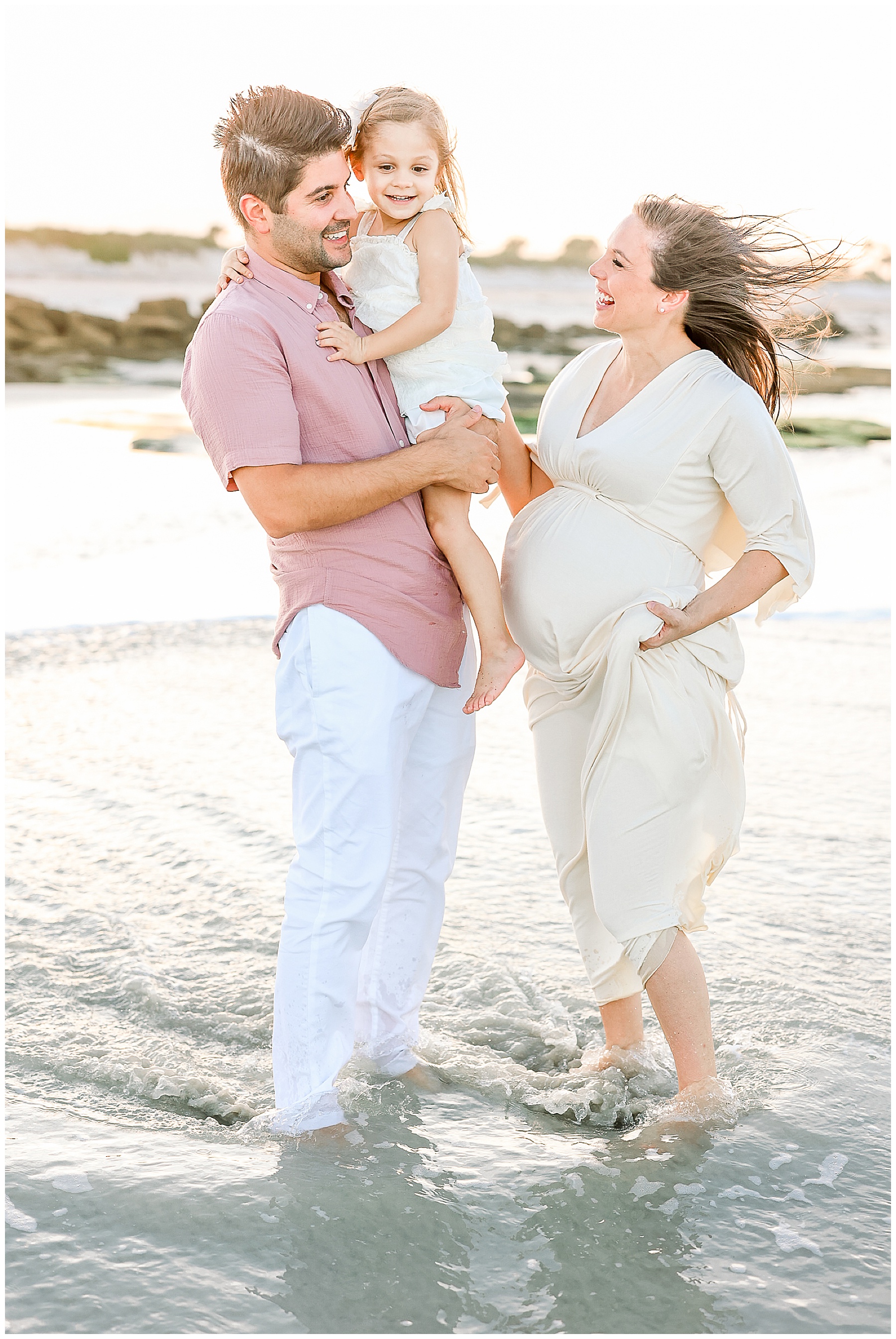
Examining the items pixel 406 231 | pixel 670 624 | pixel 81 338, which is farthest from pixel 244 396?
pixel 81 338

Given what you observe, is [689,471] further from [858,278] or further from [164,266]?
[858,278]

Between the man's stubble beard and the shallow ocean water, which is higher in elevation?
the man's stubble beard

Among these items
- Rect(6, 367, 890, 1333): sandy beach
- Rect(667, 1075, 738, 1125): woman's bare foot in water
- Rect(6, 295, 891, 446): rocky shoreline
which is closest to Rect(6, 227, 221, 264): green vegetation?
Rect(6, 295, 891, 446): rocky shoreline

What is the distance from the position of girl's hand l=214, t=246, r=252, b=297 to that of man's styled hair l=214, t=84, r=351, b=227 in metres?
0.14

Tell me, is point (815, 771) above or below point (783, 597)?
below

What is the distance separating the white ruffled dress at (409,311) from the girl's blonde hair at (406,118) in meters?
0.10

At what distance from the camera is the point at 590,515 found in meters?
2.54

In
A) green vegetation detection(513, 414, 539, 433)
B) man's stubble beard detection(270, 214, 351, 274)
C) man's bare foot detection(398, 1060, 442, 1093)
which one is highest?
man's stubble beard detection(270, 214, 351, 274)

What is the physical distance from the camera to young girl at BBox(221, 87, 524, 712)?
245cm

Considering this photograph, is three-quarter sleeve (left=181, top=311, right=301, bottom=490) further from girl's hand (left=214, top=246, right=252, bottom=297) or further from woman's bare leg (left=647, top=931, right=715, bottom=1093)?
woman's bare leg (left=647, top=931, right=715, bottom=1093)

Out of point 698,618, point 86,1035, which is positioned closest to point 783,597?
point 698,618

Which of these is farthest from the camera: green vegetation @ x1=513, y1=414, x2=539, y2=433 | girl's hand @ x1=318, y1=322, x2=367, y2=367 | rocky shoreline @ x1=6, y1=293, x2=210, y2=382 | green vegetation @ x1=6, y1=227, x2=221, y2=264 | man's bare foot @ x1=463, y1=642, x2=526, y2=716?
green vegetation @ x1=6, y1=227, x2=221, y2=264

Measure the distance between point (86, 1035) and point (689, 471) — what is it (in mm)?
2006

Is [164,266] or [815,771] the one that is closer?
[815,771]
